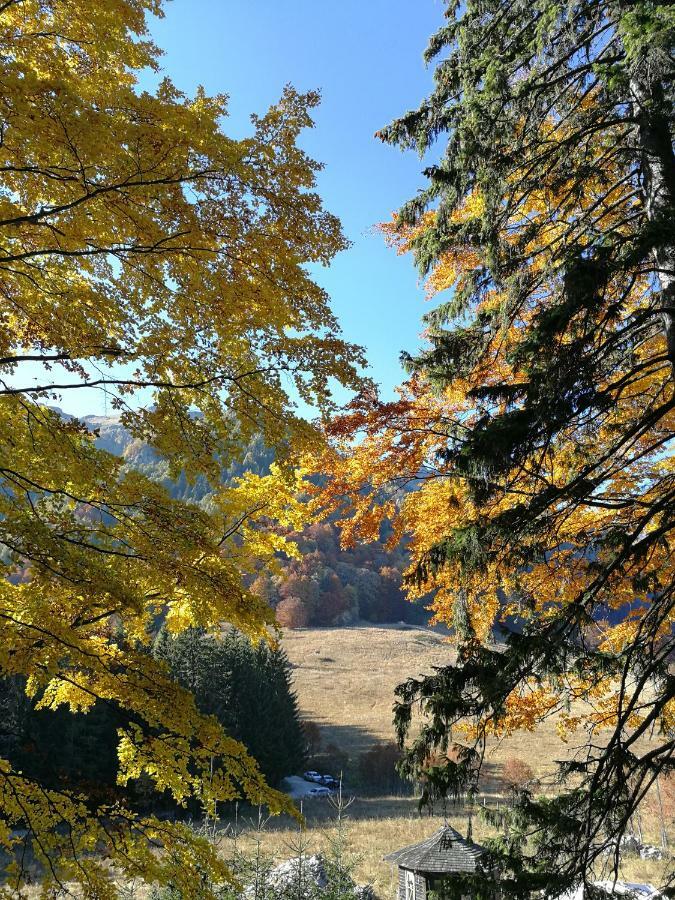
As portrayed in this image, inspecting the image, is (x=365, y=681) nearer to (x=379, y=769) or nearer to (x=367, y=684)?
(x=367, y=684)

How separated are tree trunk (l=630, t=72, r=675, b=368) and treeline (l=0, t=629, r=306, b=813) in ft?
74.1

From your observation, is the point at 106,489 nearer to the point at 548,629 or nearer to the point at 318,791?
the point at 548,629

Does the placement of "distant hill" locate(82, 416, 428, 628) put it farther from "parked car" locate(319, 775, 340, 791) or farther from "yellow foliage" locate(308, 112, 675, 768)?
"yellow foliage" locate(308, 112, 675, 768)

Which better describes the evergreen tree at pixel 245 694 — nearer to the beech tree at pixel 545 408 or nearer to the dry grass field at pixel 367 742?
the dry grass field at pixel 367 742

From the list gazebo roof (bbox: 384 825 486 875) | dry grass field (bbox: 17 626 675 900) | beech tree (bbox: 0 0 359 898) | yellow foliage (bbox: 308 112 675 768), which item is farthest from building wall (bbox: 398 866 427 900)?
beech tree (bbox: 0 0 359 898)

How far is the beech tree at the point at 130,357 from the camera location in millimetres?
4020

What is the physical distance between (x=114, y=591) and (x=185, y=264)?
286cm

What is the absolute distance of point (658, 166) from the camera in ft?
16.6

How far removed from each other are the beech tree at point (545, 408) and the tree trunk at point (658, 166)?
0.03 m

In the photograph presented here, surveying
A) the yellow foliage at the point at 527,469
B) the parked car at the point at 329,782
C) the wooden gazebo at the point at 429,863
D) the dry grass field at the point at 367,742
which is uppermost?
the yellow foliage at the point at 527,469

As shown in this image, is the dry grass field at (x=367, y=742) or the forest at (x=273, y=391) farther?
the dry grass field at (x=367, y=742)

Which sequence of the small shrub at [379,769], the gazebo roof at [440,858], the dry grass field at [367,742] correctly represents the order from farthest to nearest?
1. the small shrub at [379,769]
2. the dry grass field at [367,742]
3. the gazebo roof at [440,858]

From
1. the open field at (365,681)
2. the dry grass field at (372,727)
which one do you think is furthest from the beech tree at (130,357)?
the open field at (365,681)

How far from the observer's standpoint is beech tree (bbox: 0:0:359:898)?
13.2ft
